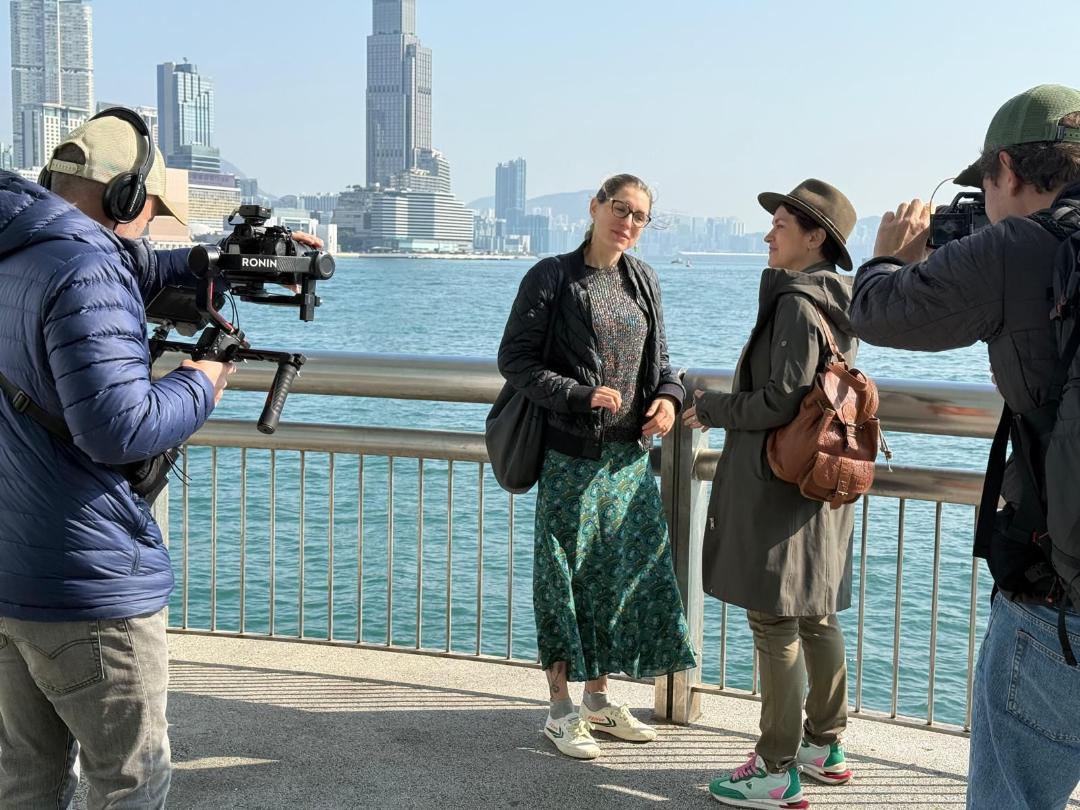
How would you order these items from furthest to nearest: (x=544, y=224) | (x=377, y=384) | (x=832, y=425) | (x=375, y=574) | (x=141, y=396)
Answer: (x=544, y=224)
(x=375, y=574)
(x=377, y=384)
(x=832, y=425)
(x=141, y=396)

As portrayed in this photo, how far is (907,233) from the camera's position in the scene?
2686 mm

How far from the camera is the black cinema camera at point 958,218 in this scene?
8.37ft

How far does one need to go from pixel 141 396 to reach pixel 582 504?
6.30 feet

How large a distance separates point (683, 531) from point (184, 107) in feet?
556

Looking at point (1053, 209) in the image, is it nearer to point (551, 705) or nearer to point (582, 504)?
point (582, 504)

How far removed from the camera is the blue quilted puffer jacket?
7.57 ft

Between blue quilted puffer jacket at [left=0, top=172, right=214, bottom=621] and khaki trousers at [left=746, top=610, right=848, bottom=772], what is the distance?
6.17 ft

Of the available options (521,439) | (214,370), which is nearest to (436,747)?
(521,439)

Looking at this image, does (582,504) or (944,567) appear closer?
(582,504)

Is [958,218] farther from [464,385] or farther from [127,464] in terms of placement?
[464,385]

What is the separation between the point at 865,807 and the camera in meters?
3.63

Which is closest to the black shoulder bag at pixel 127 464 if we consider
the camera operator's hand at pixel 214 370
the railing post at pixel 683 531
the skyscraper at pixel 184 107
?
the camera operator's hand at pixel 214 370

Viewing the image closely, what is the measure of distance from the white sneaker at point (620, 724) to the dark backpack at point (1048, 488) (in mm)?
1937

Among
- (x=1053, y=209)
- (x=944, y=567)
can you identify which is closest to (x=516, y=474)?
(x=1053, y=209)
